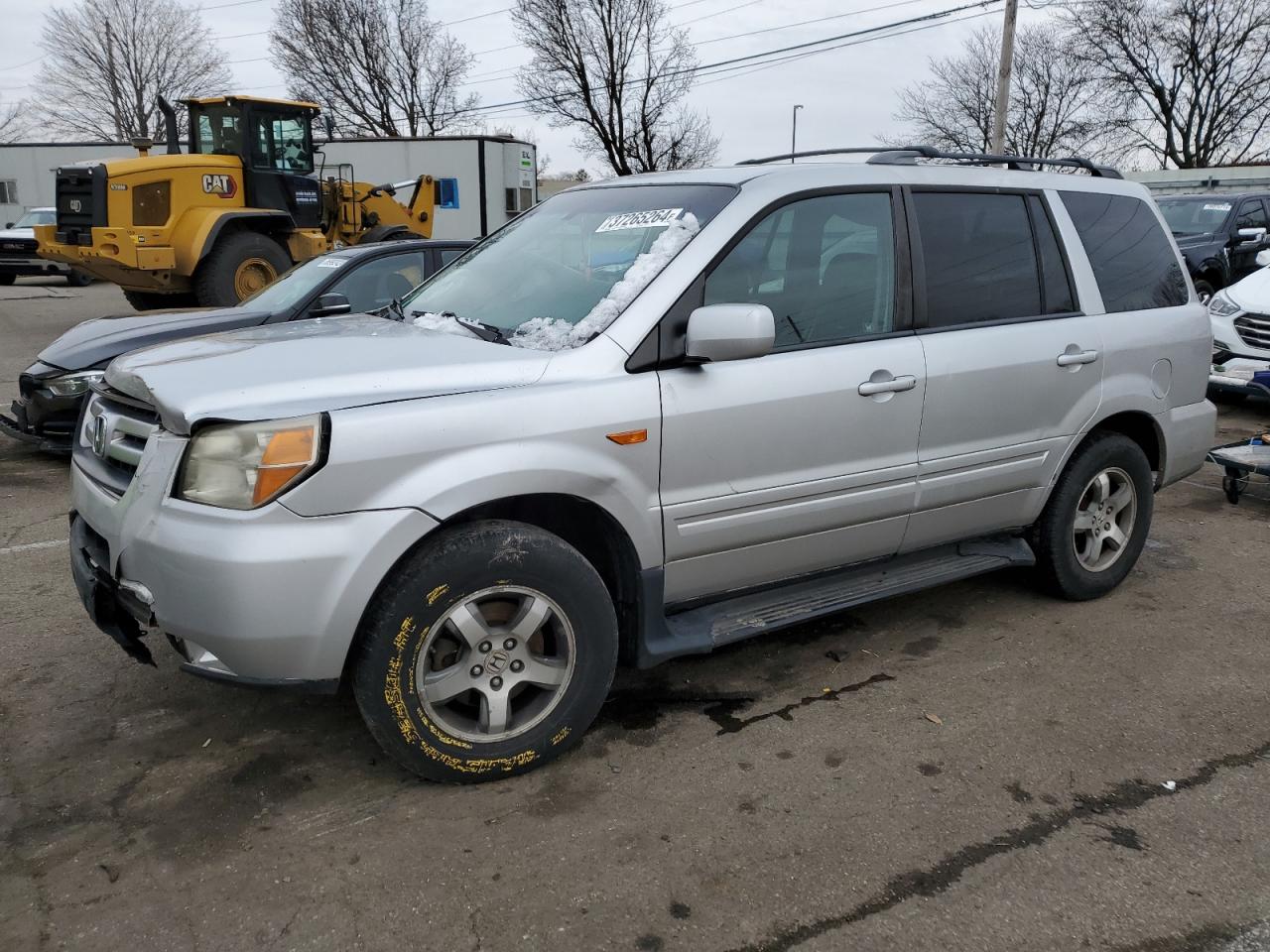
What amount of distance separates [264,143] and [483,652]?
13260 mm

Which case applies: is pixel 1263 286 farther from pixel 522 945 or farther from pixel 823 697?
pixel 522 945

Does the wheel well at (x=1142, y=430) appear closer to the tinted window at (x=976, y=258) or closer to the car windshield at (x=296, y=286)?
the tinted window at (x=976, y=258)

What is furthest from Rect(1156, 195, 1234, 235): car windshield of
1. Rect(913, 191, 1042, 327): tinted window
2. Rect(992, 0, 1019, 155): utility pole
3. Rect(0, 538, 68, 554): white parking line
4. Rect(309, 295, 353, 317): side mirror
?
Rect(0, 538, 68, 554): white parking line

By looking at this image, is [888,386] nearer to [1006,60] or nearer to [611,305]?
[611,305]

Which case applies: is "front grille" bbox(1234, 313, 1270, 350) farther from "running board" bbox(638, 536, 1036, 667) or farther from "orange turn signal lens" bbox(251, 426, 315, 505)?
"orange turn signal lens" bbox(251, 426, 315, 505)

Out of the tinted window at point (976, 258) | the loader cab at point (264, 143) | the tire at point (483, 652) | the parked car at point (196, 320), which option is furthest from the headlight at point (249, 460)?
the loader cab at point (264, 143)

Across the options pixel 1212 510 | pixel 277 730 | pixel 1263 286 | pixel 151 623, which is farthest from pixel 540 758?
pixel 1263 286

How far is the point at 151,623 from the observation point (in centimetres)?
279

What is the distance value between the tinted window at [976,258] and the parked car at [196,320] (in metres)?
3.56

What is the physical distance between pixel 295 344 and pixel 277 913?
168 cm

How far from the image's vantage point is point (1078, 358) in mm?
4121

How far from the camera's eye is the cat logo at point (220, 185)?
534 inches

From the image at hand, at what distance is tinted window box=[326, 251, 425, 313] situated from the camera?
21.9 ft

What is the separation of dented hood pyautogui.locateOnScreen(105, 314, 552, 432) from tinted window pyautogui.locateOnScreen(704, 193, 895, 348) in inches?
31.6
